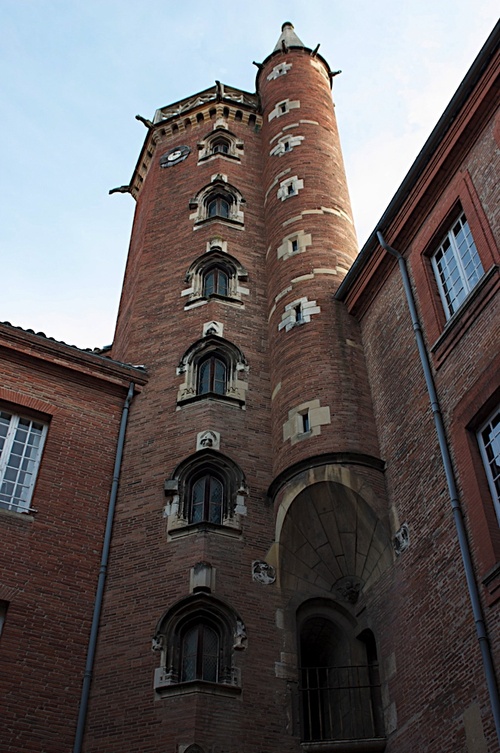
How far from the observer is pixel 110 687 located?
525 inches

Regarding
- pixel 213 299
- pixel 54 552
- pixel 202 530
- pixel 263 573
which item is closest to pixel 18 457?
pixel 54 552

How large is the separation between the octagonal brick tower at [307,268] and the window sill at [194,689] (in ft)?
14.3

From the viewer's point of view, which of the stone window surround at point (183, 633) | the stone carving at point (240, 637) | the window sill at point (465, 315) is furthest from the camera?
the stone carving at point (240, 637)

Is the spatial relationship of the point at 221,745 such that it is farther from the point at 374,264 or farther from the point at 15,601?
the point at 374,264

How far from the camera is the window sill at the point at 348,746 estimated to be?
41.9 ft

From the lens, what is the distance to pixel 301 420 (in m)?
16.6

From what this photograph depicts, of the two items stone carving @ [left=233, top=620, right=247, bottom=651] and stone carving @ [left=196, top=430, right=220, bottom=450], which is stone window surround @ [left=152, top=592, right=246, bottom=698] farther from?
stone carving @ [left=196, top=430, right=220, bottom=450]

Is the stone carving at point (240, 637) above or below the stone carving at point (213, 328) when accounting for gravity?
below

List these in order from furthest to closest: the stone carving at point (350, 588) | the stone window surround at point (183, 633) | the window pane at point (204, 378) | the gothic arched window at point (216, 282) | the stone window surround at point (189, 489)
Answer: the gothic arched window at point (216, 282), the window pane at point (204, 378), the stone window surround at point (189, 489), the stone carving at point (350, 588), the stone window surround at point (183, 633)

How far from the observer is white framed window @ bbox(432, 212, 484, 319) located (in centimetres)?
1415

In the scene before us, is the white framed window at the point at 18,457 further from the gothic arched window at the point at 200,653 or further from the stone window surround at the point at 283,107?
the stone window surround at the point at 283,107

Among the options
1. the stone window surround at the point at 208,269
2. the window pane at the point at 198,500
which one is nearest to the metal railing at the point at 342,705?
the window pane at the point at 198,500

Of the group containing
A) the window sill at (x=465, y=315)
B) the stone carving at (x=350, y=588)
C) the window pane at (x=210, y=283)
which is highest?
the window pane at (x=210, y=283)

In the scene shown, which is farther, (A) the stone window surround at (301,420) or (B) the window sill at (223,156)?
(B) the window sill at (223,156)
